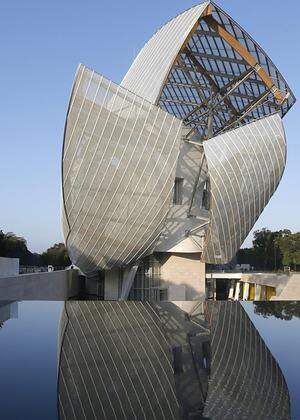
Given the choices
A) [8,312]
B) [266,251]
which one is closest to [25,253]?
[266,251]

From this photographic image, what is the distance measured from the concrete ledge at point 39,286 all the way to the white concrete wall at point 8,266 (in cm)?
90

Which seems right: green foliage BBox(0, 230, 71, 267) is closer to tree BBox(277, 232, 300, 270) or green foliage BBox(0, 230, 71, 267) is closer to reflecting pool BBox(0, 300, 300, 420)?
tree BBox(277, 232, 300, 270)

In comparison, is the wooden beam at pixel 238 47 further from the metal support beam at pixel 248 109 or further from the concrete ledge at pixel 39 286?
the concrete ledge at pixel 39 286

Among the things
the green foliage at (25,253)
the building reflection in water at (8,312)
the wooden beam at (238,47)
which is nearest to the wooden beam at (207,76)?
the wooden beam at (238,47)

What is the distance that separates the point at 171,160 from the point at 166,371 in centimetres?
1867

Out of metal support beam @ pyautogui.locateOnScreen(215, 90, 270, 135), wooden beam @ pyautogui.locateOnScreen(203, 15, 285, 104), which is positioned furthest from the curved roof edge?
metal support beam @ pyautogui.locateOnScreen(215, 90, 270, 135)

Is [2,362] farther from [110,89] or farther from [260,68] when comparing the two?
[260,68]

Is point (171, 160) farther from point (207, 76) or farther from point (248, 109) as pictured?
point (248, 109)

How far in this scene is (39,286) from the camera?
22.5m

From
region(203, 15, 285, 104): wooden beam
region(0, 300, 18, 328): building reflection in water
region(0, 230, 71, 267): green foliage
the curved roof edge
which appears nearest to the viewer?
region(0, 300, 18, 328): building reflection in water

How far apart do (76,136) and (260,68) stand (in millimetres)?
13771

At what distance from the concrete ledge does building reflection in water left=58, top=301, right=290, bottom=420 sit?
9.41m

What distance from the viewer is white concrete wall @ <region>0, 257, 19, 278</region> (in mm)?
19248

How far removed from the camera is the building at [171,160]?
2145 cm
